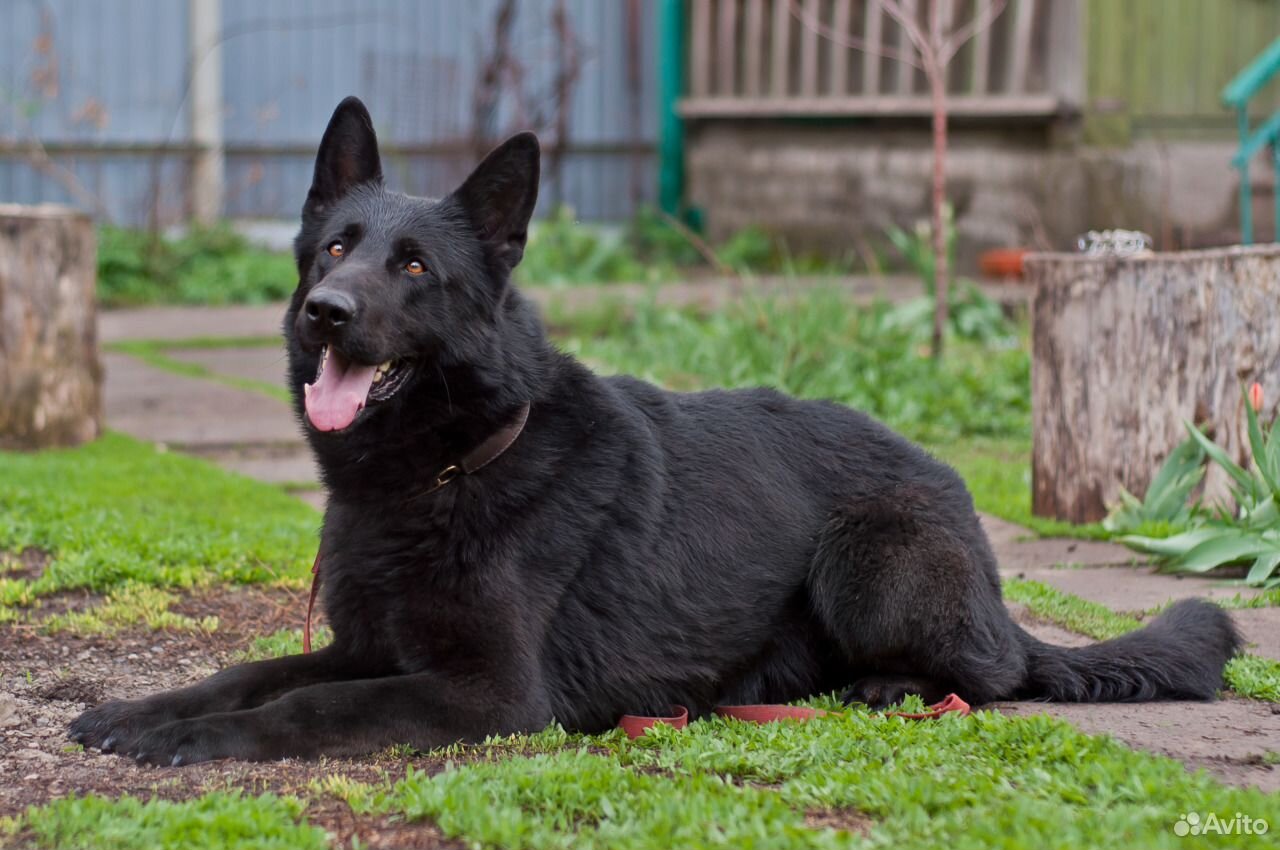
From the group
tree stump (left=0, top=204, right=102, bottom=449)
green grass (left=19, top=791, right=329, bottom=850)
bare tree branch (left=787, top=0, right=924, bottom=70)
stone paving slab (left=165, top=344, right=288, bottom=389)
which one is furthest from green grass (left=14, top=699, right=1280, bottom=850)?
stone paving slab (left=165, top=344, right=288, bottom=389)

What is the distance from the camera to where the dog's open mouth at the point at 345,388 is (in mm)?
3465

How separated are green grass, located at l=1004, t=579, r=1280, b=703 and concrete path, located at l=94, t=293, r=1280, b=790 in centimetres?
5

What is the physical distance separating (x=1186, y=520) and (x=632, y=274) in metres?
7.43

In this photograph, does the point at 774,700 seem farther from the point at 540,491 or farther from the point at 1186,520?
the point at 1186,520

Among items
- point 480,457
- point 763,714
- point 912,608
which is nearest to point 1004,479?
point 912,608

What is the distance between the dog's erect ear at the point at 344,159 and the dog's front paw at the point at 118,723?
4.14 feet

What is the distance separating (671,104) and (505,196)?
1004cm

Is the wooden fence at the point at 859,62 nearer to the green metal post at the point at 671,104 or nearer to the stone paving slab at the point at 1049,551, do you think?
the green metal post at the point at 671,104

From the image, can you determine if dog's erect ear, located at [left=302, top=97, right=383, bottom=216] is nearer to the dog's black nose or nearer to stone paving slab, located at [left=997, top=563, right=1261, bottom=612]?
the dog's black nose

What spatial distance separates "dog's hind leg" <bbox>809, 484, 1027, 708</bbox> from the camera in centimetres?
372

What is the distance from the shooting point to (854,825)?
9.17 ft

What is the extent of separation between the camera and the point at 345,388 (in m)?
3.48

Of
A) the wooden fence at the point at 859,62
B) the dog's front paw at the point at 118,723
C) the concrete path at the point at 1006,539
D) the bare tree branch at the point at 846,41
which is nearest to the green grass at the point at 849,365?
the bare tree branch at the point at 846,41

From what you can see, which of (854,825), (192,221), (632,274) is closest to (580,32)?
(632,274)
